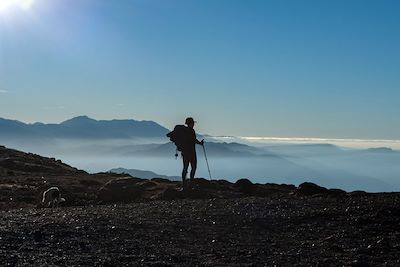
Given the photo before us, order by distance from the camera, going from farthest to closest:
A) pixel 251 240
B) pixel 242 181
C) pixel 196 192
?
pixel 242 181 < pixel 196 192 < pixel 251 240

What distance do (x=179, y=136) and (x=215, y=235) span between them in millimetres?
10624

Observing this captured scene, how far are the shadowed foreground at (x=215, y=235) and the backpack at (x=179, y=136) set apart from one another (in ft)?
16.9

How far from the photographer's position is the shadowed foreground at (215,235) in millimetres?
12930

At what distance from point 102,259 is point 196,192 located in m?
13.9

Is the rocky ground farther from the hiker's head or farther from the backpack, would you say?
the hiker's head

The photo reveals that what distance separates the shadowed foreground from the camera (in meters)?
12.9

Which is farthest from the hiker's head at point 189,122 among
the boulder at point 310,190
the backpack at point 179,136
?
the boulder at point 310,190

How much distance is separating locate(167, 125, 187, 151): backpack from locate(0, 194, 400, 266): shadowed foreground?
5142mm

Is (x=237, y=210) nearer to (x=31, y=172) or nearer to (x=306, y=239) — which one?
(x=306, y=239)

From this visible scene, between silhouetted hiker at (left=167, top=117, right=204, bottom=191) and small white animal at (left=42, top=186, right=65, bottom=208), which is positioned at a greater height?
silhouetted hiker at (left=167, top=117, right=204, bottom=191)

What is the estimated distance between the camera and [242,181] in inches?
1236

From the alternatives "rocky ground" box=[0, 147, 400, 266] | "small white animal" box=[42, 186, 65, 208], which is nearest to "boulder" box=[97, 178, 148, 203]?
"small white animal" box=[42, 186, 65, 208]

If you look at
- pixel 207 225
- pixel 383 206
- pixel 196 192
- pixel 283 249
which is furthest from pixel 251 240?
pixel 196 192

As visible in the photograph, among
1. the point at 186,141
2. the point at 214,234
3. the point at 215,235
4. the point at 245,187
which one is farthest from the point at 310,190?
the point at 215,235
